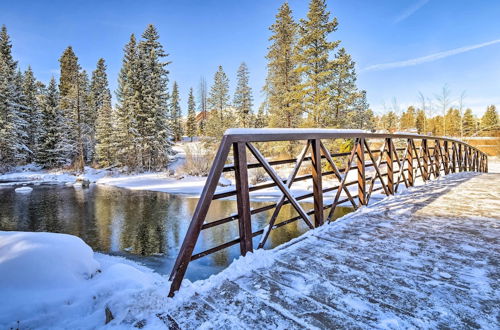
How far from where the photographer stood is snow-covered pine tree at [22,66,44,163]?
26578mm

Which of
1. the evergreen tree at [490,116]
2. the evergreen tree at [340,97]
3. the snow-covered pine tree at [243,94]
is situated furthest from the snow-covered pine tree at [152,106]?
the evergreen tree at [490,116]

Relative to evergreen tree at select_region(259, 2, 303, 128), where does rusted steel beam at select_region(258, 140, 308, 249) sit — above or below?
below

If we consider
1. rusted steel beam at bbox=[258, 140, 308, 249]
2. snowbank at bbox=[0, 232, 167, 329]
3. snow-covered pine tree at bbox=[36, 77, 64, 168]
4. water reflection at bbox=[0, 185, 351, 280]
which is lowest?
water reflection at bbox=[0, 185, 351, 280]

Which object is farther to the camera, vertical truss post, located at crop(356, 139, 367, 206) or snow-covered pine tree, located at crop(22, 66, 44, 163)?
snow-covered pine tree, located at crop(22, 66, 44, 163)

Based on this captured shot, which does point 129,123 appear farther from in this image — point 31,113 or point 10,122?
point 31,113

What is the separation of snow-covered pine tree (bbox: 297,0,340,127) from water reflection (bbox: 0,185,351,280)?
30.5 ft

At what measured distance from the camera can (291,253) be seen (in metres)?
2.52

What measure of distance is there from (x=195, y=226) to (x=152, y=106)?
73.5 feet

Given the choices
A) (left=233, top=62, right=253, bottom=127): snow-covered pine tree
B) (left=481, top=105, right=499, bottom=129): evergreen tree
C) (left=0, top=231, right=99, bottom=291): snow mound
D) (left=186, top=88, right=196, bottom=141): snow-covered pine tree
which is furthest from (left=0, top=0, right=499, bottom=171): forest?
(left=481, top=105, right=499, bottom=129): evergreen tree

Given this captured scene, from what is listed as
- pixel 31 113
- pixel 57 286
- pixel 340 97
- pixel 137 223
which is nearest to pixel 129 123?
pixel 31 113

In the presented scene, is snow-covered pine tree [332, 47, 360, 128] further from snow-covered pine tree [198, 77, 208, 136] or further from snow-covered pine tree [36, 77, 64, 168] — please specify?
snow-covered pine tree [198, 77, 208, 136]

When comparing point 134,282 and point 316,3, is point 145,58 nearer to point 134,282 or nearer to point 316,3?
point 316,3

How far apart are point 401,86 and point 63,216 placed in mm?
41255

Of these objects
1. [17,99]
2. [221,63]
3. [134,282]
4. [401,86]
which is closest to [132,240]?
[134,282]
